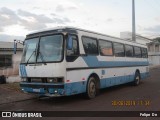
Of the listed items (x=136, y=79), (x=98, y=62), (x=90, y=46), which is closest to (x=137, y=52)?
(x=136, y=79)

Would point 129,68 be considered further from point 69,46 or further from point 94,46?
point 69,46

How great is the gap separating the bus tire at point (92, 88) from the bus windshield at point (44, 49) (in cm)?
236

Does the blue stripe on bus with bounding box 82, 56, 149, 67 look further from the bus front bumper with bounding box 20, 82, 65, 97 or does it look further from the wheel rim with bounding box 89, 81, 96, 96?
the bus front bumper with bounding box 20, 82, 65, 97

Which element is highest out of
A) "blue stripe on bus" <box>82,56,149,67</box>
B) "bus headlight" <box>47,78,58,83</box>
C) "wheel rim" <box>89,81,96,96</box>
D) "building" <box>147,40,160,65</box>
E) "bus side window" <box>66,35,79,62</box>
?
"building" <box>147,40,160,65</box>

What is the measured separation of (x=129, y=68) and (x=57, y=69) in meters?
7.95

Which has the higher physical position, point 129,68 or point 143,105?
point 129,68

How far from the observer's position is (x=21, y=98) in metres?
13.6

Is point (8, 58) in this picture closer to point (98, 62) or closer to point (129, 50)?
point (129, 50)

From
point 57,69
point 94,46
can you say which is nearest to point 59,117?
point 57,69

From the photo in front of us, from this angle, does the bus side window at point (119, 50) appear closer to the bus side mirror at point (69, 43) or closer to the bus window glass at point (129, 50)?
the bus window glass at point (129, 50)

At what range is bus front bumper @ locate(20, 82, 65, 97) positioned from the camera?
11.2 m

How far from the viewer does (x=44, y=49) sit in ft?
39.0

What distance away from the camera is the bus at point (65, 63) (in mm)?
11367

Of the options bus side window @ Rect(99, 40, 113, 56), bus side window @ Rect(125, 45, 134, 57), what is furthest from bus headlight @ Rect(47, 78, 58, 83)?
bus side window @ Rect(125, 45, 134, 57)
